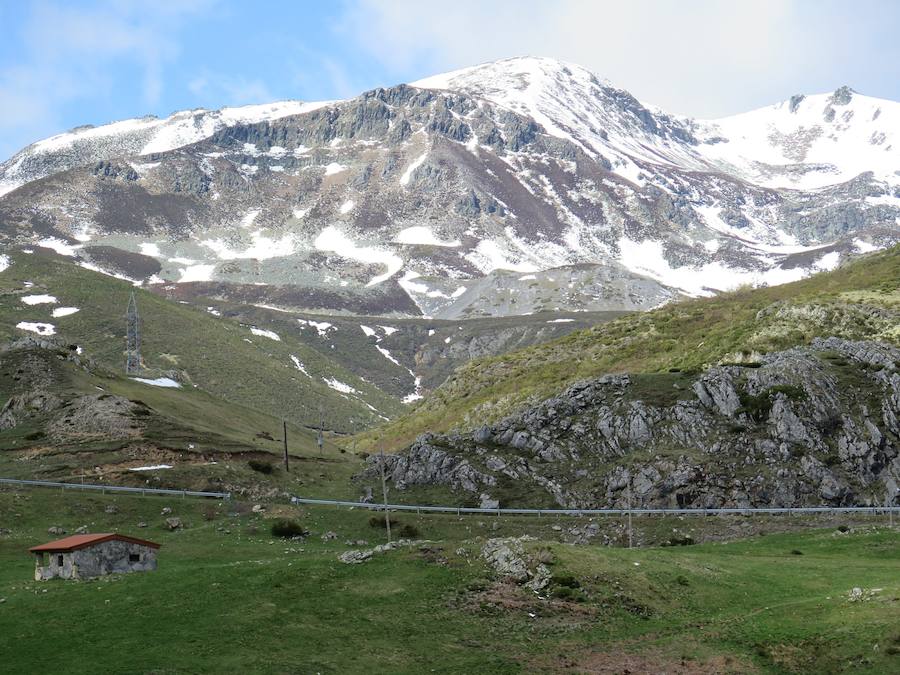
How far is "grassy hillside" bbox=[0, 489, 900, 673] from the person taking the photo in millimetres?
39750

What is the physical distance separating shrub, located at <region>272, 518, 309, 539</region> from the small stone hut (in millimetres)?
18423

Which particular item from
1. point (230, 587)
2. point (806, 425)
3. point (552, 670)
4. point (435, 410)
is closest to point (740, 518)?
point (806, 425)

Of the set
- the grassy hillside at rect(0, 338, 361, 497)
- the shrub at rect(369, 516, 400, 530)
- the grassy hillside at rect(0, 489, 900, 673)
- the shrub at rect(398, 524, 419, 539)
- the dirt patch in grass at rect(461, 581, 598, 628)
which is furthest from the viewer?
the grassy hillside at rect(0, 338, 361, 497)

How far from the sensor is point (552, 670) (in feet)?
132

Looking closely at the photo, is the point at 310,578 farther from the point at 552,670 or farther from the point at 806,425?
the point at 806,425

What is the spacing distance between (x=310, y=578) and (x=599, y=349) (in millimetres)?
A: 95305

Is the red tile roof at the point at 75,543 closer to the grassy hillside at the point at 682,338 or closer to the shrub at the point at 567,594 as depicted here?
the shrub at the point at 567,594

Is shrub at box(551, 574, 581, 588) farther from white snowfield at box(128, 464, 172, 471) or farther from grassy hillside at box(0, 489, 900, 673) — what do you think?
white snowfield at box(128, 464, 172, 471)

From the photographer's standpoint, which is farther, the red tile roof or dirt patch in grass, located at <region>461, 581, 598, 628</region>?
the red tile roof

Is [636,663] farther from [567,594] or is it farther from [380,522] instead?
[380,522]

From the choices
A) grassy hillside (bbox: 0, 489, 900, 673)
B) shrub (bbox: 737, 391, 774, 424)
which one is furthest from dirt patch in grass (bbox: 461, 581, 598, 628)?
shrub (bbox: 737, 391, 774, 424)

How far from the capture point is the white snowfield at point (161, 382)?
142250 millimetres

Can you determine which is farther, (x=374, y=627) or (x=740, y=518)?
(x=740, y=518)

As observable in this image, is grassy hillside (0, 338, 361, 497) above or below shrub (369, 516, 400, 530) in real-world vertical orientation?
above
